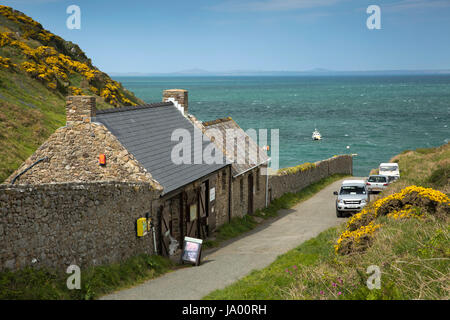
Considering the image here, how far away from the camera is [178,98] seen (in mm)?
26531

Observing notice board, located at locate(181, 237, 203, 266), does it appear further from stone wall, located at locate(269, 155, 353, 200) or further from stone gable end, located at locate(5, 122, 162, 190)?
stone wall, located at locate(269, 155, 353, 200)

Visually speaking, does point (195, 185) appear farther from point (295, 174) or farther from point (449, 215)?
point (295, 174)

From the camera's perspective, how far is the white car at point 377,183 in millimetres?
36688

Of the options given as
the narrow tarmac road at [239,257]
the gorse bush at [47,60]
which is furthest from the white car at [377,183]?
the gorse bush at [47,60]

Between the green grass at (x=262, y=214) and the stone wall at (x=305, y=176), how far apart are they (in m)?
0.41

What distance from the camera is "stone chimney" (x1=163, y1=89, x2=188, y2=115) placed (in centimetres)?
2634

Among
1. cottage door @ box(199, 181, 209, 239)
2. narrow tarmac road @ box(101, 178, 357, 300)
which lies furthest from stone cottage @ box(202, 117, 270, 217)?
cottage door @ box(199, 181, 209, 239)

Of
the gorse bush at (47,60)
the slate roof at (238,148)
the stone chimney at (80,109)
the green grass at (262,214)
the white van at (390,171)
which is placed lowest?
the green grass at (262,214)

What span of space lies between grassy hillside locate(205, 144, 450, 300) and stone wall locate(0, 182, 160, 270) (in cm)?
358

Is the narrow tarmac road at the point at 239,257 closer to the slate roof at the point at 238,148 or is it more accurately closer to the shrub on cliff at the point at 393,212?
the shrub on cliff at the point at 393,212

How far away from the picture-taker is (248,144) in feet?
103

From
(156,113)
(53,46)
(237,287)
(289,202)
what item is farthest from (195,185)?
(53,46)

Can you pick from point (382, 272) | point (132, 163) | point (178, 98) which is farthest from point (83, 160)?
point (382, 272)

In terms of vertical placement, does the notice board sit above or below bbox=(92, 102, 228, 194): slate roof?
below
